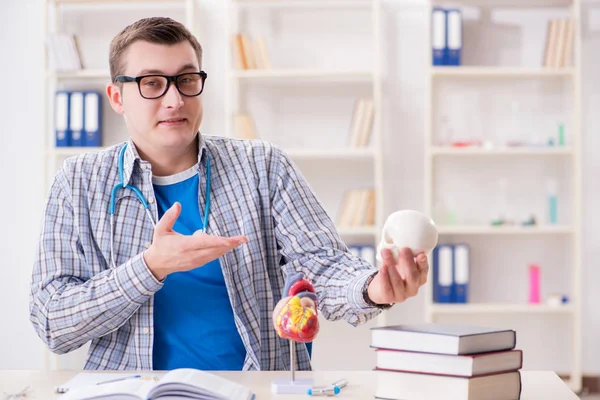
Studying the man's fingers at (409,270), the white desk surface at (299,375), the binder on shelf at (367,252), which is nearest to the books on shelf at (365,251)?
the binder on shelf at (367,252)

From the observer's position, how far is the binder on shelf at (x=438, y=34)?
4.02m

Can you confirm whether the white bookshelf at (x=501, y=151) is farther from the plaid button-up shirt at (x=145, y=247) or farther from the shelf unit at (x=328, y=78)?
the plaid button-up shirt at (x=145, y=247)

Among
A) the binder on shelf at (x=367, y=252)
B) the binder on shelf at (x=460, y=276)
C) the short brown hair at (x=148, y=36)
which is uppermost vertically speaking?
the short brown hair at (x=148, y=36)

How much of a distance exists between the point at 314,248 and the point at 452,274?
239 cm

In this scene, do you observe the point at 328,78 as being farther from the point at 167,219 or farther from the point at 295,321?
the point at 295,321

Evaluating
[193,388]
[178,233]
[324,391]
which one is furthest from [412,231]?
[178,233]

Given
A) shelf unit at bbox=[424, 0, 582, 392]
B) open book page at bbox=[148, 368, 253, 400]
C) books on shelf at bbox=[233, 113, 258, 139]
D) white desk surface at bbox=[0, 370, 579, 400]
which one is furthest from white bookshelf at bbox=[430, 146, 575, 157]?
open book page at bbox=[148, 368, 253, 400]

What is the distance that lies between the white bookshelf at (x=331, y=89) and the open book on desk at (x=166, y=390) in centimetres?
277

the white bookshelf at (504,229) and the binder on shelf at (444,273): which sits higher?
the white bookshelf at (504,229)

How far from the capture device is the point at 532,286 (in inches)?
163

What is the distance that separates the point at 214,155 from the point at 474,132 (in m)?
2.70

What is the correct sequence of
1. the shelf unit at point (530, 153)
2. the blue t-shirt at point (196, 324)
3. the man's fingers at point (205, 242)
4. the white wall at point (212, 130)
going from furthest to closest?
the white wall at point (212, 130) → the shelf unit at point (530, 153) → the blue t-shirt at point (196, 324) → the man's fingers at point (205, 242)

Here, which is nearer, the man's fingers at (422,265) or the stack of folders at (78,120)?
the man's fingers at (422,265)

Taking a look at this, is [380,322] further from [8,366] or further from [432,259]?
[8,366]
